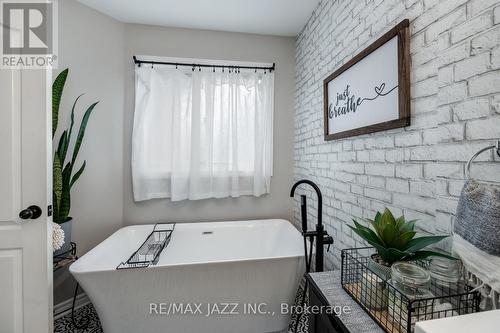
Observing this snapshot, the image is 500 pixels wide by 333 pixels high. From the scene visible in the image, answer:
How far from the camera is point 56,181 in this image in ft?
5.43

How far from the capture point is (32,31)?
1.35 metres

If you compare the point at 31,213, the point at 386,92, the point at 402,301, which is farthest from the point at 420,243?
the point at 31,213

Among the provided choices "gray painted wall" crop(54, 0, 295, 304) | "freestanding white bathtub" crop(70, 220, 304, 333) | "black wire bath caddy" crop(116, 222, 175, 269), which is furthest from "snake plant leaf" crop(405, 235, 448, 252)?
"gray painted wall" crop(54, 0, 295, 304)

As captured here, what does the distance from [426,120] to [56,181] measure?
7.56 feet

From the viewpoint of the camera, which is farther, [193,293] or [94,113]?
[94,113]

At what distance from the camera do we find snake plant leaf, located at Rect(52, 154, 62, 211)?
1646mm

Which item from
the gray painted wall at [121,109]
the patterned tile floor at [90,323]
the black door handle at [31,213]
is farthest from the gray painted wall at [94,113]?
the black door handle at [31,213]

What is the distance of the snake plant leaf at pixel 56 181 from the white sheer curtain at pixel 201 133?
0.64 m

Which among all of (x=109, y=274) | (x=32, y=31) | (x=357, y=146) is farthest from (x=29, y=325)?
(x=357, y=146)

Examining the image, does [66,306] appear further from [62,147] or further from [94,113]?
[94,113]

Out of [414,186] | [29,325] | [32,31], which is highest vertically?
[32,31]

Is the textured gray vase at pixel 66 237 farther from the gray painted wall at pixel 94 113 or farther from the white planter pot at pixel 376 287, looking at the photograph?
the white planter pot at pixel 376 287

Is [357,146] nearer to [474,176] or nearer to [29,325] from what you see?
[474,176]

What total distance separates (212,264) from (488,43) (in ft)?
5.20
